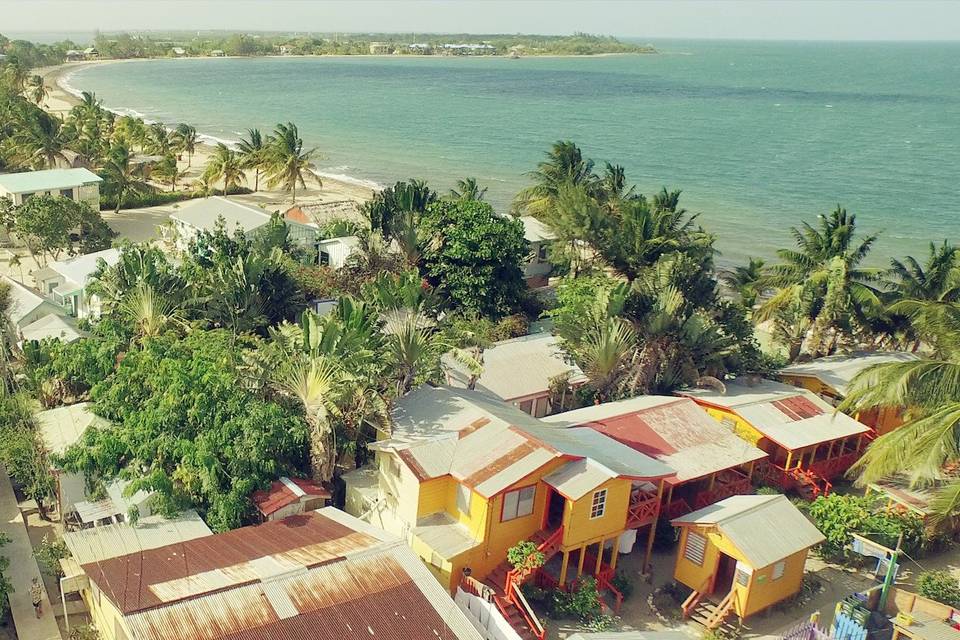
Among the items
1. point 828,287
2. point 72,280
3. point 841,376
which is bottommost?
point 72,280

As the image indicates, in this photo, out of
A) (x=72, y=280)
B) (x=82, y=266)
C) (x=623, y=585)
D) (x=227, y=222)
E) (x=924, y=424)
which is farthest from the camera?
(x=227, y=222)

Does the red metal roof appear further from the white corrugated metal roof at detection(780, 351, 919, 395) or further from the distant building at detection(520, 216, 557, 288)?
the distant building at detection(520, 216, 557, 288)

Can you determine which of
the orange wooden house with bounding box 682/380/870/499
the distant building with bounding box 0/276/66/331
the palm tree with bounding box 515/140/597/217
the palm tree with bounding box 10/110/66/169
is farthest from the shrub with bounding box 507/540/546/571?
the palm tree with bounding box 10/110/66/169

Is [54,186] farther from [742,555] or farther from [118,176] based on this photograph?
[742,555]

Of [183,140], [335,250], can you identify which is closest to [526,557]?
[335,250]

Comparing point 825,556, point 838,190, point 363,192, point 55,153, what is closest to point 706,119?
point 838,190

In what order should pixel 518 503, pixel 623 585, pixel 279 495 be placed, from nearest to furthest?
1. pixel 518 503
2. pixel 279 495
3. pixel 623 585

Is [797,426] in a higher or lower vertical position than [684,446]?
lower

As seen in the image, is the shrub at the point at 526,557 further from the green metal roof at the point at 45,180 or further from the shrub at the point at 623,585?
the green metal roof at the point at 45,180
